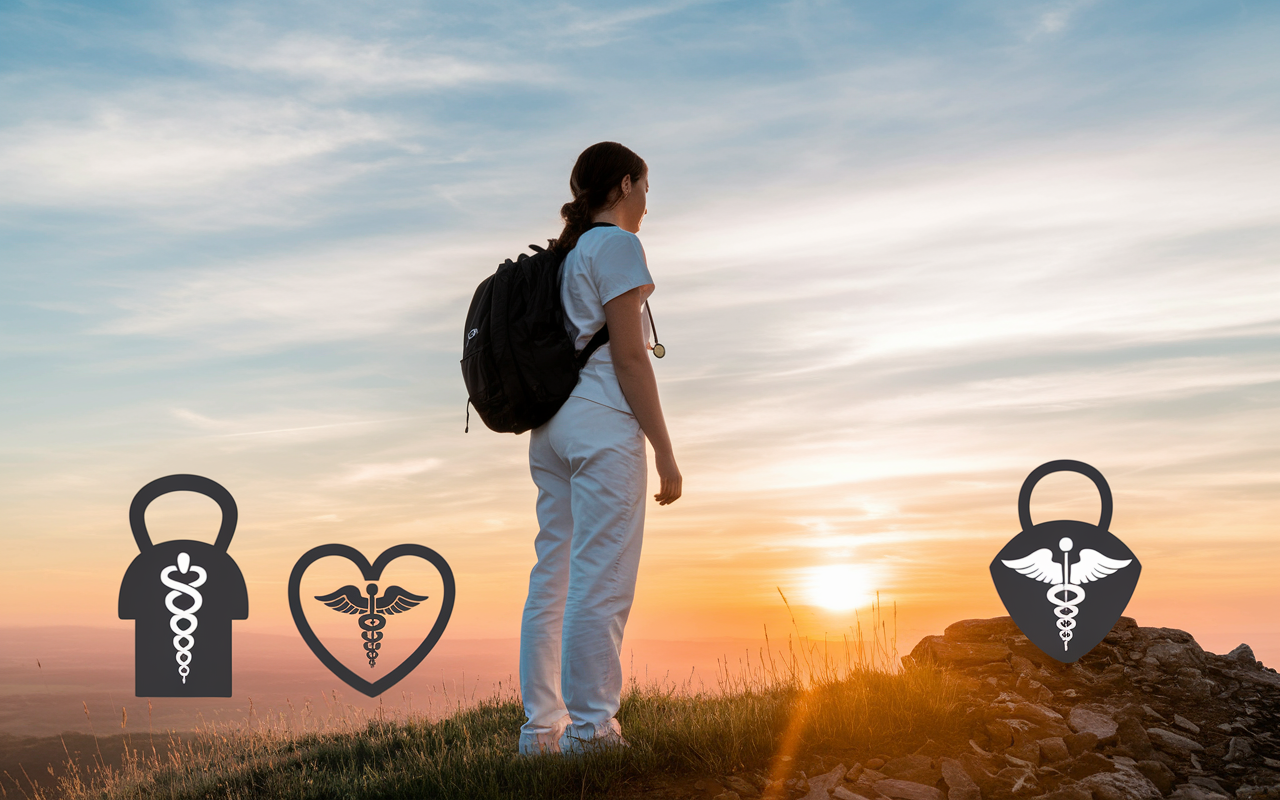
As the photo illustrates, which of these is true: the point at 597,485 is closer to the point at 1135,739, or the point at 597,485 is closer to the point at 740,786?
the point at 740,786

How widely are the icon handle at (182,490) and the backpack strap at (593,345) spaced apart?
5.14 metres

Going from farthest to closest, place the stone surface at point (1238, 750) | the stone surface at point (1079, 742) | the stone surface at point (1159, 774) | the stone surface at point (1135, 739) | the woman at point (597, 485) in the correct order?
the stone surface at point (1238, 750), the stone surface at point (1135, 739), the stone surface at point (1079, 742), the stone surface at point (1159, 774), the woman at point (597, 485)

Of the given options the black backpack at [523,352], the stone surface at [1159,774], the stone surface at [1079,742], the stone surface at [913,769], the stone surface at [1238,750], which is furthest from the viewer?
the stone surface at [1238,750]

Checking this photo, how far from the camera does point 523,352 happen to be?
442 cm

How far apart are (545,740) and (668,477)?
1.47 metres

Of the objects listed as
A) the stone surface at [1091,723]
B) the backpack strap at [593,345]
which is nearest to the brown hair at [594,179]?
the backpack strap at [593,345]

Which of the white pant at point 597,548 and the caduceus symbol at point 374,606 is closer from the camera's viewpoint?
the white pant at point 597,548

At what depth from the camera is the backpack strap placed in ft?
14.5

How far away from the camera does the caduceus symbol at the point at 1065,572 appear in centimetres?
660

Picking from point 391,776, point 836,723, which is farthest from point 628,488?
point 391,776

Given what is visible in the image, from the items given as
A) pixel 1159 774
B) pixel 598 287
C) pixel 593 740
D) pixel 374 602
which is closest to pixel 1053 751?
pixel 1159 774

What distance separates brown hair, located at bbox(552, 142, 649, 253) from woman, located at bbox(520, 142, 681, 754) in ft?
0.62

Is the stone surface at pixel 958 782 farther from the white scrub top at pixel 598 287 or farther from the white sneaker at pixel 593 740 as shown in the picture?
the white scrub top at pixel 598 287

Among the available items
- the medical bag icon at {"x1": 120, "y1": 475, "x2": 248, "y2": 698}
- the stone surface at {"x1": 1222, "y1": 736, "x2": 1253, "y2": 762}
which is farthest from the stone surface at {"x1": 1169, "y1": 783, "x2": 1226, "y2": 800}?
the medical bag icon at {"x1": 120, "y1": 475, "x2": 248, "y2": 698}
